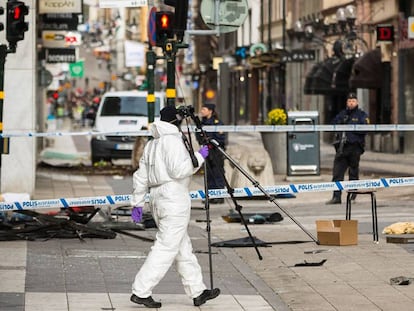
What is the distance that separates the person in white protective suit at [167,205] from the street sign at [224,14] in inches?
425

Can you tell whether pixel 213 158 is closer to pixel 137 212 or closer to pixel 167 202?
pixel 137 212

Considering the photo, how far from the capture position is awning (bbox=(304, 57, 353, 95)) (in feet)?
150

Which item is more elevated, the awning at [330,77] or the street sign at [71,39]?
the street sign at [71,39]

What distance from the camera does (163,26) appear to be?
737 inches

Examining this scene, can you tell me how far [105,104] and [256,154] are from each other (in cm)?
1115

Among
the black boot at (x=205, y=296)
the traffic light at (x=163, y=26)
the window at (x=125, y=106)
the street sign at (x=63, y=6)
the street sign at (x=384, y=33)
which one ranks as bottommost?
the black boot at (x=205, y=296)

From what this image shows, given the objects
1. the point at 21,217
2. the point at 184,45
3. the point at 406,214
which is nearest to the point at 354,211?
the point at 406,214

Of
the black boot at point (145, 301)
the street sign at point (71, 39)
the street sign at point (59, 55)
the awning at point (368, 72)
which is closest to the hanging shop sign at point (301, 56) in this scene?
the street sign at point (71, 39)

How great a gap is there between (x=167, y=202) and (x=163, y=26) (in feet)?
26.8

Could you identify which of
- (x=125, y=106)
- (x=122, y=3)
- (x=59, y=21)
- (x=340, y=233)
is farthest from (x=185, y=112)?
(x=59, y=21)

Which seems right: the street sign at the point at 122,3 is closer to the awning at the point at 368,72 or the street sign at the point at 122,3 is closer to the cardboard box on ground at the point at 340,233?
the cardboard box on ground at the point at 340,233

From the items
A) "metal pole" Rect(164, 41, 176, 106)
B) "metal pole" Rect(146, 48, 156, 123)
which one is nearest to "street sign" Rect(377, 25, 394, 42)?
"metal pole" Rect(146, 48, 156, 123)

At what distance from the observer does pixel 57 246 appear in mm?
15109

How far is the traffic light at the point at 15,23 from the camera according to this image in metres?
19.2
